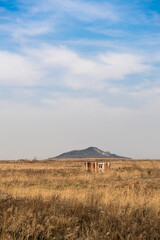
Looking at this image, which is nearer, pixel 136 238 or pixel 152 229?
pixel 136 238

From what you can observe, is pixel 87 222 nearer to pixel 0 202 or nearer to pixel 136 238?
pixel 136 238

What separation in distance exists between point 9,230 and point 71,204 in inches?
108

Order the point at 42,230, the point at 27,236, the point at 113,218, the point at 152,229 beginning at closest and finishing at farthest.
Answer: the point at 27,236 < the point at 42,230 < the point at 152,229 < the point at 113,218

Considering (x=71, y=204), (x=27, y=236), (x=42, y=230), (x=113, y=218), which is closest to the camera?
(x=27, y=236)

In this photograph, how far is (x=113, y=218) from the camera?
6.49m

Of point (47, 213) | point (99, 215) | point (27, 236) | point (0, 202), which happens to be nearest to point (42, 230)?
point (27, 236)

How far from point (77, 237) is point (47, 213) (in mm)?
1266

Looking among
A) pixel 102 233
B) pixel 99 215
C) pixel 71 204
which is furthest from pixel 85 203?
pixel 102 233

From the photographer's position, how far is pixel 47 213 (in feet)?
22.0

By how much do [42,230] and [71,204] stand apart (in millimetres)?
2412

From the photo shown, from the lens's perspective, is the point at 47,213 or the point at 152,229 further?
the point at 47,213

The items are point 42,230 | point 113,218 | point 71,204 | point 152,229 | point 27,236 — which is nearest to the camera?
point 27,236

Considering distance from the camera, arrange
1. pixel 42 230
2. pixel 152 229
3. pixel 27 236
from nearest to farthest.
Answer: pixel 27 236 → pixel 42 230 → pixel 152 229

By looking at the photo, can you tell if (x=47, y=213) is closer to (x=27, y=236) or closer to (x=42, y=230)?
(x=42, y=230)
